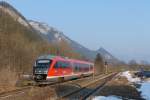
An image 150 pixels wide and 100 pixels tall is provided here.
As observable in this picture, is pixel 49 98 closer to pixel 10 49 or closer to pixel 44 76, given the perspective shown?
pixel 44 76

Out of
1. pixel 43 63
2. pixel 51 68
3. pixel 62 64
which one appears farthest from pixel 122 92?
pixel 62 64

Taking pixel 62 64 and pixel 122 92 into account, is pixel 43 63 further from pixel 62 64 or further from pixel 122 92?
pixel 122 92

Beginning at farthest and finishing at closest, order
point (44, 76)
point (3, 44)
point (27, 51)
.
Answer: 1. point (27, 51)
2. point (3, 44)
3. point (44, 76)

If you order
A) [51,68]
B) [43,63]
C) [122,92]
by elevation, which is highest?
[43,63]

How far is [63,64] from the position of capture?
48531 millimetres

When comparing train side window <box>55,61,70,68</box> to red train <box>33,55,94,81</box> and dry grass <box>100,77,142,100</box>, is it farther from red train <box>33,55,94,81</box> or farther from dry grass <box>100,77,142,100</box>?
dry grass <box>100,77,142,100</box>

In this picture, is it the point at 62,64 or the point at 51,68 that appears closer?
the point at 51,68

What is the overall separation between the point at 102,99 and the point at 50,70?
16215 mm

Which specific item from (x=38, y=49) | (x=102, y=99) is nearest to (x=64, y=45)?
(x=38, y=49)

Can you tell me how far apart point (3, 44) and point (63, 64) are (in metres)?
24.4

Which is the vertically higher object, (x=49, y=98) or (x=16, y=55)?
(x=16, y=55)

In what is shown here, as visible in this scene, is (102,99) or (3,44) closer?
(102,99)

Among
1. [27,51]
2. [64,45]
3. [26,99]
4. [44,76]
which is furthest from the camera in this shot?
[64,45]

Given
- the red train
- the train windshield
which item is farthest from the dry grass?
the train windshield
